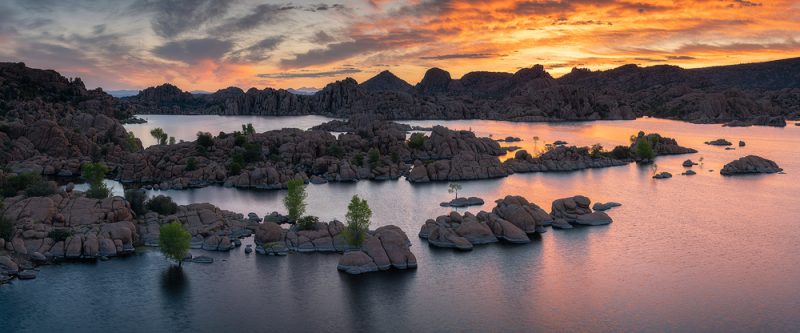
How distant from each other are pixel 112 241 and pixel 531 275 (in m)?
44.6

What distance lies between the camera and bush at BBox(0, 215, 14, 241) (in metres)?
65.2

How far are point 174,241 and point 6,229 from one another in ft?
62.1

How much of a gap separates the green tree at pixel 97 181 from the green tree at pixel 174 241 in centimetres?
2732

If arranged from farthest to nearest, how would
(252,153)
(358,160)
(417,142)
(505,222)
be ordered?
1. (417,142)
2. (358,160)
3. (252,153)
4. (505,222)

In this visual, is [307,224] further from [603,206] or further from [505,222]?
[603,206]

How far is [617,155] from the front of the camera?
153 meters

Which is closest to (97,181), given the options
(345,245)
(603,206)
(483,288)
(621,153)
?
(345,245)

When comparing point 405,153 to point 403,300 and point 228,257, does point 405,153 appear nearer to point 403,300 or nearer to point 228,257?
point 228,257

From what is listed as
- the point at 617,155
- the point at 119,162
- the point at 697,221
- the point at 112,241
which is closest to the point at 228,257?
the point at 112,241

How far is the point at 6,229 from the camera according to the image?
65.5 m

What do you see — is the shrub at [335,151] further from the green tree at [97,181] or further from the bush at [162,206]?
the bush at [162,206]

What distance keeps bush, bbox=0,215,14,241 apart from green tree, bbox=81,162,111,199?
1838 centimetres

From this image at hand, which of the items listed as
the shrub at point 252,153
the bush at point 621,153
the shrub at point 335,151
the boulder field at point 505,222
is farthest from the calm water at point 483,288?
the bush at point 621,153

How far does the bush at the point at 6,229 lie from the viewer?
214ft
